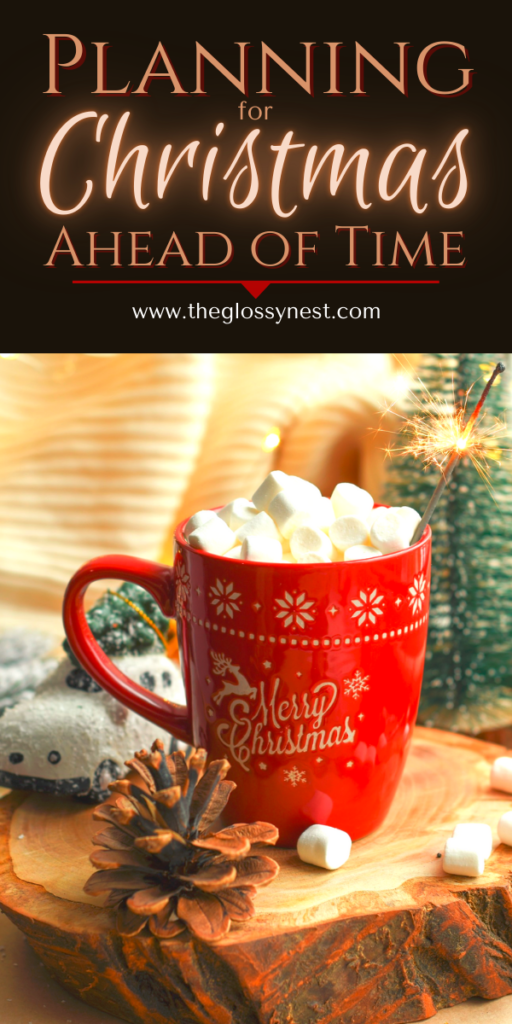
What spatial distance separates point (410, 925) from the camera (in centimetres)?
65

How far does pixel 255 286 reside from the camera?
4.01 feet

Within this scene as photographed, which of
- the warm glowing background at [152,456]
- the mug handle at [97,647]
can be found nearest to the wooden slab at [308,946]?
the mug handle at [97,647]

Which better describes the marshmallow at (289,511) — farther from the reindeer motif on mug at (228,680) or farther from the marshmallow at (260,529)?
the reindeer motif on mug at (228,680)

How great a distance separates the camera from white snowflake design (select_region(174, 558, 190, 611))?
74 cm

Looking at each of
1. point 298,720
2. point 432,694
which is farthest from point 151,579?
point 432,694

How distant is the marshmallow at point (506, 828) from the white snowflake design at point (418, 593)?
0.20 meters

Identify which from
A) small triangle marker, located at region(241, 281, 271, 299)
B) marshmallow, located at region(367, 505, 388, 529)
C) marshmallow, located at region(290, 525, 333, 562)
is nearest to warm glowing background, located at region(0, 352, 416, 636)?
small triangle marker, located at region(241, 281, 271, 299)

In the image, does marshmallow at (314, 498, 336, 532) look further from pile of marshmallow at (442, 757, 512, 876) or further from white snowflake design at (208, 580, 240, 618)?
pile of marshmallow at (442, 757, 512, 876)

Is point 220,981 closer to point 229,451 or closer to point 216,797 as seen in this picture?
point 216,797

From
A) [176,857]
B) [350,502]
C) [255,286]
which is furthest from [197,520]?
[255,286]

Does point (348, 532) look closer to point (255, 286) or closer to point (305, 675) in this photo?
point (305, 675)

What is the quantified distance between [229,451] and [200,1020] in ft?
3.03

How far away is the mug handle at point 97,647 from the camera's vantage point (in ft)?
2.60

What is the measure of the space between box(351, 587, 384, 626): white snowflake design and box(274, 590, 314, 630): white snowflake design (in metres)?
0.04
